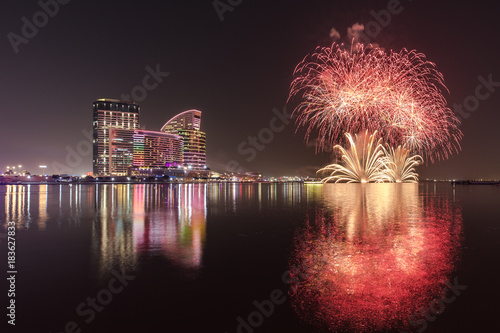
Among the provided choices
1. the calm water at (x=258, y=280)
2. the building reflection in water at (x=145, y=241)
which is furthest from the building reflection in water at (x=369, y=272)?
the building reflection in water at (x=145, y=241)

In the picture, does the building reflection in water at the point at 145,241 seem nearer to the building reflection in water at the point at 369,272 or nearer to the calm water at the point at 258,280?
the calm water at the point at 258,280

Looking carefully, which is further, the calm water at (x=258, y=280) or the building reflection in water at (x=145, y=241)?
the building reflection in water at (x=145, y=241)

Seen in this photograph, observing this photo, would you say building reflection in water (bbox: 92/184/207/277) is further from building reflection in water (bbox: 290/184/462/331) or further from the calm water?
building reflection in water (bbox: 290/184/462/331)

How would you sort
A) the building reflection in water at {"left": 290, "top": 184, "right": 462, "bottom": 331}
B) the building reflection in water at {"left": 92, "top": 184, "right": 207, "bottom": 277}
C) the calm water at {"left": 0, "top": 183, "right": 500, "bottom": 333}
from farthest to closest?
1. the building reflection in water at {"left": 92, "top": 184, "right": 207, "bottom": 277}
2. the building reflection in water at {"left": 290, "top": 184, "right": 462, "bottom": 331}
3. the calm water at {"left": 0, "top": 183, "right": 500, "bottom": 333}

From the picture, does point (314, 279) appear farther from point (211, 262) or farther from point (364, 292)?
point (211, 262)

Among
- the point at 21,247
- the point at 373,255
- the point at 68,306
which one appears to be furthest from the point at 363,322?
the point at 21,247

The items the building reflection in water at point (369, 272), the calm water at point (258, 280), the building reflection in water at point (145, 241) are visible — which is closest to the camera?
the calm water at point (258, 280)

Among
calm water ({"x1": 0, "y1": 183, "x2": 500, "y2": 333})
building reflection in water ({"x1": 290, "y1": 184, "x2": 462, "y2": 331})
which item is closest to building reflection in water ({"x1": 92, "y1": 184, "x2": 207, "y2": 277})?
calm water ({"x1": 0, "y1": 183, "x2": 500, "y2": 333})

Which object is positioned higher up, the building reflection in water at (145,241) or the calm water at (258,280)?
the building reflection in water at (145,241)

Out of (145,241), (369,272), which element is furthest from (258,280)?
(145,241)
